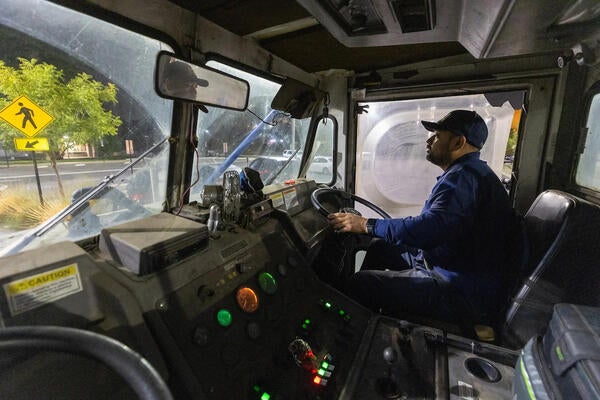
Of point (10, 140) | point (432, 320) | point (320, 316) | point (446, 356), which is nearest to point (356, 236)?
point (432, 320)

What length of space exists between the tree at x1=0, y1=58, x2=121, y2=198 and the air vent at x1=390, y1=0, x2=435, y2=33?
1.28m

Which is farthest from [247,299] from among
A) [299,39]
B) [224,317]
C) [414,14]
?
[299,39]

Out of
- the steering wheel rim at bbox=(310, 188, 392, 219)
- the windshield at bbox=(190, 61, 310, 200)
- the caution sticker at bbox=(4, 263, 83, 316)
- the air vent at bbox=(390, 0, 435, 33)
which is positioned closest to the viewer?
the caution sticker at bbox=(4, 263, 83, 316)

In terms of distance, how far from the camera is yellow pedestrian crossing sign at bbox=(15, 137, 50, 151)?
1017 millimetres

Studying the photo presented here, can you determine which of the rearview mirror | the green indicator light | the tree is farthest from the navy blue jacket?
the tree

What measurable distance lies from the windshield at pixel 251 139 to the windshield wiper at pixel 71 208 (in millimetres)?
450

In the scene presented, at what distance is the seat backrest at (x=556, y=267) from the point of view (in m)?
1.32

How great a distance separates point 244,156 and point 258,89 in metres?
0.52

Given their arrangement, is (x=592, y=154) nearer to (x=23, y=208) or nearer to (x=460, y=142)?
(x=460, y=142)

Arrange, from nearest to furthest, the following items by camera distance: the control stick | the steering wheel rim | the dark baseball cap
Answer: the control stick
the dark baseball cap
the steering wheel rim

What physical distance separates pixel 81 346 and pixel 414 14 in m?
1.60

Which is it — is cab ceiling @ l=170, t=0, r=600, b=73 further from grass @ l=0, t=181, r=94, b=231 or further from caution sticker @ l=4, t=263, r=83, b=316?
caution sticker @ l=4, t=263, r=83, b=316

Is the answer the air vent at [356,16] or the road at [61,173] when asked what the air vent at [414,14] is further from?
the road at [61,173]

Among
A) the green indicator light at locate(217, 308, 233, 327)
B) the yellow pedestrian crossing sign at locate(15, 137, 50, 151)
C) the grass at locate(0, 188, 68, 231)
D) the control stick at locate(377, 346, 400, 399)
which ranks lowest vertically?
Result: the control stick at locate(377, 346, 400, 399)
